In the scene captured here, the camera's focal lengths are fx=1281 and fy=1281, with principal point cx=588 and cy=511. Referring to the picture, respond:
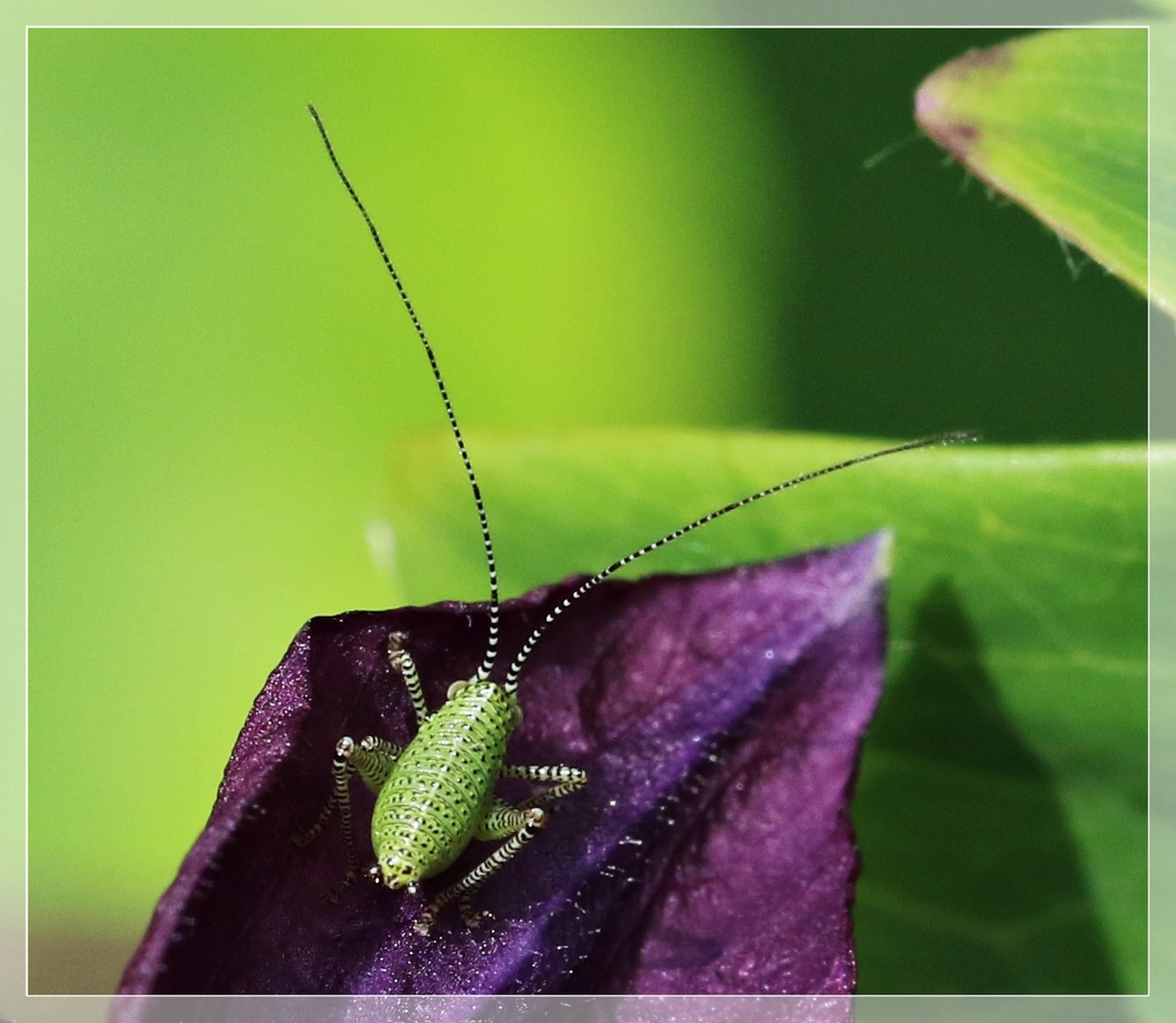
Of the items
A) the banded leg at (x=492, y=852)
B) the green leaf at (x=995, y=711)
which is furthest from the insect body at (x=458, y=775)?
the green leaf at (x=995, y=711)

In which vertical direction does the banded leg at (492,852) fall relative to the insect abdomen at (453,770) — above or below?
below

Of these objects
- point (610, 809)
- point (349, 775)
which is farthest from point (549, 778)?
point (349, 775)

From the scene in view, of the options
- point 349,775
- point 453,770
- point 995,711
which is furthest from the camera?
point 995,711

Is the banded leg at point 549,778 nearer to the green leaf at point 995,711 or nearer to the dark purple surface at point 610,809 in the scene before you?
the dark purple surface at point 610,809

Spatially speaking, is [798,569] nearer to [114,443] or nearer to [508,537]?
[508,537]

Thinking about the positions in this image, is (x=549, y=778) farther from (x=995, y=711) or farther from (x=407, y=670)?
(x=995, y=711)

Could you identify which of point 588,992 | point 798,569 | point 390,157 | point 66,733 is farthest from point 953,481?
point 66,733
